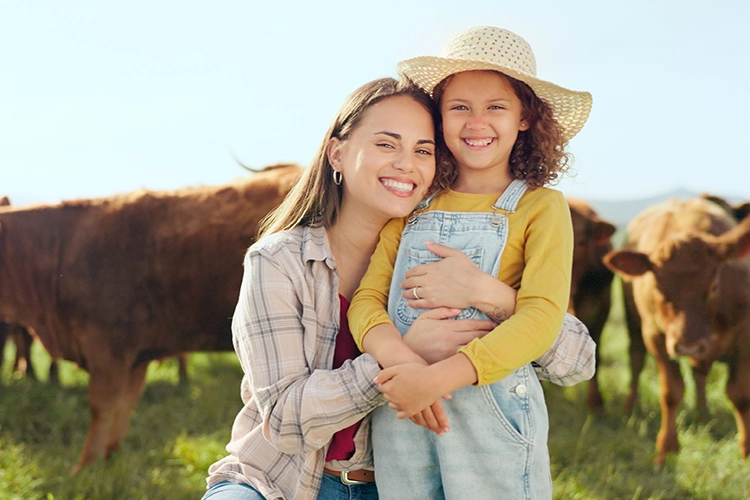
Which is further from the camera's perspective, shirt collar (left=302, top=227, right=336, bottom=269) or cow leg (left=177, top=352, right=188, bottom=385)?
cow leg (left=177, top=352, right=188, bottom=385)

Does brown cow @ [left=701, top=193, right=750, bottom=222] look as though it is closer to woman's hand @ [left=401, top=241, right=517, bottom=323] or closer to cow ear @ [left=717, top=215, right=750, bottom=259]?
cow ear @ [left=717, top=215, right=750, bottom=259]

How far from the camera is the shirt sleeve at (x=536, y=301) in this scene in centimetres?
198

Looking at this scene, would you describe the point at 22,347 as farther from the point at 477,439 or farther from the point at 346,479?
the point at 477,439

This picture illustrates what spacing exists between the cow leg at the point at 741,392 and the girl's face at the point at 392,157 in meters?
3.95

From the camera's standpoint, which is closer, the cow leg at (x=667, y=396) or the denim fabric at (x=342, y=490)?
the denim fabric at (x=342, y=490)

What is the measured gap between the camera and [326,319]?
2.33 meters

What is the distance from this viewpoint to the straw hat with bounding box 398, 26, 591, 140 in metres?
2.37

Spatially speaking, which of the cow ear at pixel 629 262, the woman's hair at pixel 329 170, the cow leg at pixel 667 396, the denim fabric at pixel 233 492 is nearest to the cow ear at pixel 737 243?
the cow ear at pixel 629 262

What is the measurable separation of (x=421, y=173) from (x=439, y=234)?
0.22m

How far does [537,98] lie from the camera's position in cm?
251

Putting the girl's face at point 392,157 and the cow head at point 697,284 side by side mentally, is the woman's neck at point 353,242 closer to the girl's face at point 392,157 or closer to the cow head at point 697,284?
the girl's face at point 392,157

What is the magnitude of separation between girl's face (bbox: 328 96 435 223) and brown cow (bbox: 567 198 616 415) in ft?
13.2

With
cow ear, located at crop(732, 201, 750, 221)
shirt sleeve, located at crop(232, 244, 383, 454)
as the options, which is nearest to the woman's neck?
shirt sleeve, located at crop(232, 244, 383, 454)

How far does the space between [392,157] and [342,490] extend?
A: 113 cm
